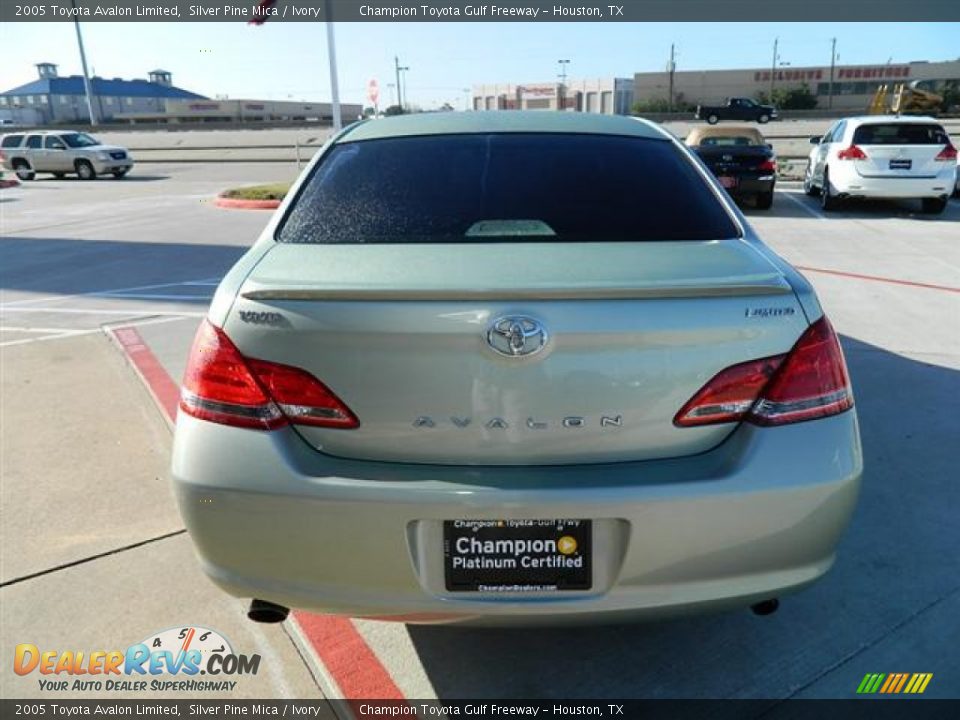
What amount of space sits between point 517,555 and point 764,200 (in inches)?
523

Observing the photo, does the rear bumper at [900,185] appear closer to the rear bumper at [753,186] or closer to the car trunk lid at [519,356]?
the rear bumper at [753,186]

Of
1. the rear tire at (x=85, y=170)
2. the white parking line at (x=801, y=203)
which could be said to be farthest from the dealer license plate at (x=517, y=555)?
the rear tire at (x=85, y=170)

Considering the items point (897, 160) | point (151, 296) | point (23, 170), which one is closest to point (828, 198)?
point (897, 160)

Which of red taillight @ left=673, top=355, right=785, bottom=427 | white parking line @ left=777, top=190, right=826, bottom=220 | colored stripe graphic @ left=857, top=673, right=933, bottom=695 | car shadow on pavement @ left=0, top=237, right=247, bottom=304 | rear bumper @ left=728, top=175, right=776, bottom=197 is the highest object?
red taillight @ left=673, top=355, right=785, bottom=427

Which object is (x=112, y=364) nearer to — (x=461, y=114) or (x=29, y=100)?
(x=461, y=114)

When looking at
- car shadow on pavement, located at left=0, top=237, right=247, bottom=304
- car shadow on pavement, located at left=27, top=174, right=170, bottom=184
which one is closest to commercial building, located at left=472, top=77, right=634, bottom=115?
car shadow on pavement, located at left=27, top=174, right=170, bottom=184

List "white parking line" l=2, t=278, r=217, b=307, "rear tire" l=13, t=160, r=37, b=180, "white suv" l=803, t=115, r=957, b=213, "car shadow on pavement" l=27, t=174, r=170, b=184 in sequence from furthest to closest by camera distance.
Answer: "rear tire" l=13, t=160, r=37, b=180
"car shadow on pavement" l=27, t=174, r=170, b=184
"white suv" l=803, t=115, r=957, b=213
"white parking line" l=2, t=278, r=217, b=307

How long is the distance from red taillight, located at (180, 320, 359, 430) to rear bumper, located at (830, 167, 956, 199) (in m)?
13.2

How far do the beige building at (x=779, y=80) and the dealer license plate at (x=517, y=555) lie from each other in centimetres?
8010

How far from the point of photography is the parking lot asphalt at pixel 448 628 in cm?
229

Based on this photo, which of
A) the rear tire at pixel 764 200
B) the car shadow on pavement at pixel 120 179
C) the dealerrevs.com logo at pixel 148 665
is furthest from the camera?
the car shadow on pavement at pixel 120 179

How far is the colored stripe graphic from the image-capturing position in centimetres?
220

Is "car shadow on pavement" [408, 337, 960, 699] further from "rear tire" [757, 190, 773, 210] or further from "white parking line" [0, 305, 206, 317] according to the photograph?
"rear tire" [757, 190, 773, 210]

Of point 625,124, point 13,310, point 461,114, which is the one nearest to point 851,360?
point 625,124
